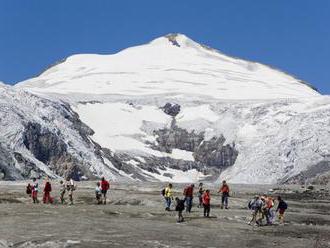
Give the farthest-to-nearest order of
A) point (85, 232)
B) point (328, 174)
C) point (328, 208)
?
point (328, 174) → point (328, 208) → point (85, 232)

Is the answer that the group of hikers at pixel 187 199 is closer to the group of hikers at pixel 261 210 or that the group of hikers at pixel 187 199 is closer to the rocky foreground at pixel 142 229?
the rocky foreground at pixel 142 229

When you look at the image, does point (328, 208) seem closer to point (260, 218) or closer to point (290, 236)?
point (260, 218)

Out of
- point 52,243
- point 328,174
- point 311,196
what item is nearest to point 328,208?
point 311,196

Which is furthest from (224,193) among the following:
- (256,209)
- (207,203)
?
(256,209)

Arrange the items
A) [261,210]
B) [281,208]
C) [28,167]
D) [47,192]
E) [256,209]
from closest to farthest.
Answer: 1. [256,209]
2. [261,210]
3. [281,208]
4. [47,192]
5. [28,167]

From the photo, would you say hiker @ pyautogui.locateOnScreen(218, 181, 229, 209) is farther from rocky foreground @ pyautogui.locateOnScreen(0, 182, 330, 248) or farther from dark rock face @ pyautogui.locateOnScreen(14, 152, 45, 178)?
dark rock face @ pyautogui.locateOnScreen(14, 152, 45, 178)

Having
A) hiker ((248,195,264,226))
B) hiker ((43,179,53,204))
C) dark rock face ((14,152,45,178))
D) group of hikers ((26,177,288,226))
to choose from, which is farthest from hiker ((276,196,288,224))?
dark rock face ((14,152,45,178))

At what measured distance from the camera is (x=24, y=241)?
1576 inches

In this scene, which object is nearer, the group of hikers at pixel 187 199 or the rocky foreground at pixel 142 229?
the rocky foreground at pixel 142 229

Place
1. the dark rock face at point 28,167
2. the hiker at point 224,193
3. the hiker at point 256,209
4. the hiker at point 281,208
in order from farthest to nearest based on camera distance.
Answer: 1. the dark rock face at point 28,167
2. the hiker at point 224,193
3. the hiker at point 281,208
4. the hiker at point 256,209

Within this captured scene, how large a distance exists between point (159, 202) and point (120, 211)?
12.4 m

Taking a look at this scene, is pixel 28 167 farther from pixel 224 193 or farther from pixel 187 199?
pixel 187 199

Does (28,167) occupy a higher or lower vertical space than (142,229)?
higher

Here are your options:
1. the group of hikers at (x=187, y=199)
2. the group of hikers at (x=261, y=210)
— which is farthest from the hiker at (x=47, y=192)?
the group of hikers at (x=261, y=210)
